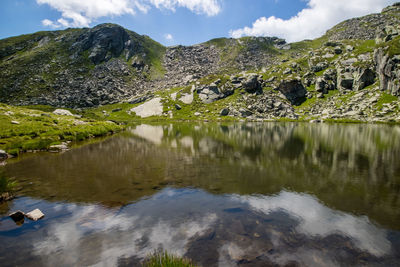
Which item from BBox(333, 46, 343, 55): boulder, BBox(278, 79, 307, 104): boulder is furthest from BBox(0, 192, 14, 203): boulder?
BBox(333, 46, 343, 55): boulder

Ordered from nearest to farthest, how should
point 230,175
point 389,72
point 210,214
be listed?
1. point 210,214
2. point 230,175
3. point 389,72

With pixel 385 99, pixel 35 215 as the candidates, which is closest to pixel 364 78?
pixel 385 99

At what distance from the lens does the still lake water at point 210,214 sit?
8.68 meters

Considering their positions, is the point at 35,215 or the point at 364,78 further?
the point at 364,78

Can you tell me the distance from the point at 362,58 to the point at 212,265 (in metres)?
218

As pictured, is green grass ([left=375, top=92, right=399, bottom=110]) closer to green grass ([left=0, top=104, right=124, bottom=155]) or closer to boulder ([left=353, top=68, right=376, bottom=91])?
boulder ([left=353, top=68, right=376, bottom=91])

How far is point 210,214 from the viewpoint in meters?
12.2

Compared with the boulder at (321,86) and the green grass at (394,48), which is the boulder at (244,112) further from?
the green grass at (394,48)

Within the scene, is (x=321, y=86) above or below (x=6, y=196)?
above

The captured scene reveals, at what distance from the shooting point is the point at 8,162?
82.8 feet

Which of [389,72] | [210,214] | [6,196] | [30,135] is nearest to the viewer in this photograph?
[210,214]

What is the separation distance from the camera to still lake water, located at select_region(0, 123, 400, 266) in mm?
8680

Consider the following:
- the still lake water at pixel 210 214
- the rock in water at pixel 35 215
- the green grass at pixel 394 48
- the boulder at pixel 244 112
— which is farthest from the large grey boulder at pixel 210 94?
the rock in water at pixel 35 215

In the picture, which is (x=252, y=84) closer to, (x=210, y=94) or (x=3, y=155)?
(x=210, y=94)
